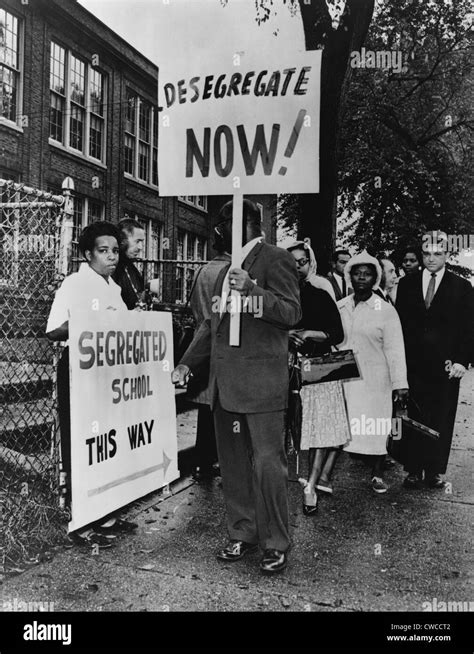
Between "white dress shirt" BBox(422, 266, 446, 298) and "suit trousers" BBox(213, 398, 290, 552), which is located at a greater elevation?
"white dress shirt" BBox(422, 266, 446, 298)

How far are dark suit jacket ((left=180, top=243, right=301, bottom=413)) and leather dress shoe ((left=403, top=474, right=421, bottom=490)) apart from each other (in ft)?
8.46

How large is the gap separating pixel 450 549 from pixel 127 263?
117 inches

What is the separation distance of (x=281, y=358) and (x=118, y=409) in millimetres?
1150

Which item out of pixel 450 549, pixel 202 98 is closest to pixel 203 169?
pixel 202 98

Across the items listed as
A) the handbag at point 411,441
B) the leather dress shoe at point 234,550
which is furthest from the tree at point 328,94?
the leather dress shoe at point 234,550

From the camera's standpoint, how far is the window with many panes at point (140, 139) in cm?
2164

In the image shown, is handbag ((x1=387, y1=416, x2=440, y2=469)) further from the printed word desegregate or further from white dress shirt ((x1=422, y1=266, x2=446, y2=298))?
the printed word desegregate

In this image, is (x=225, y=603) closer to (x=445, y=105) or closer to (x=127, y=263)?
(x=127, y=263)

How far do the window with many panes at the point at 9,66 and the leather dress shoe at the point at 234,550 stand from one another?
46.2 ft

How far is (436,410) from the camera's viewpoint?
6.12 m

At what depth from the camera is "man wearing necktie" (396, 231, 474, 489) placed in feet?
19.7
